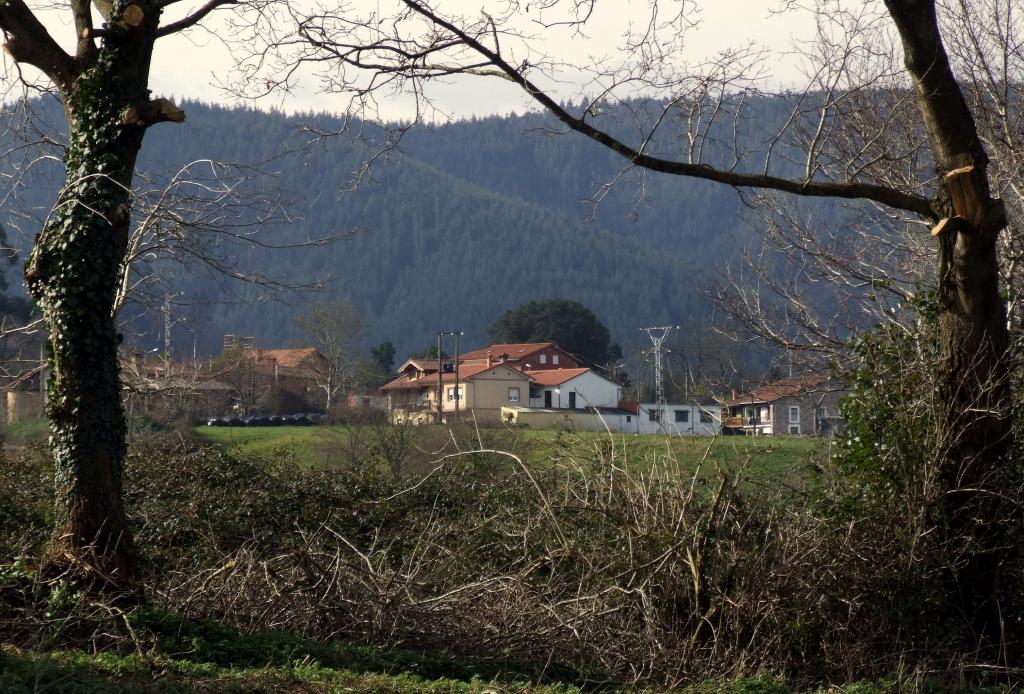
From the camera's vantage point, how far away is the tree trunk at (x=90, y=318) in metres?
8.67

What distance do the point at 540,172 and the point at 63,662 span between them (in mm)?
192654

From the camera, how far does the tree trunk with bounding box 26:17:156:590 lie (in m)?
8.67

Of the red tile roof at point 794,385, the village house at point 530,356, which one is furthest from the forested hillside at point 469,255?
the red tile roof at point 794,385

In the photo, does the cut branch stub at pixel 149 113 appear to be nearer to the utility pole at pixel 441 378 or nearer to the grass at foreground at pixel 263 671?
the grass at foreground at pixel 263 671

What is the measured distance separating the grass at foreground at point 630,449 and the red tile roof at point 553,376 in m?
30.6

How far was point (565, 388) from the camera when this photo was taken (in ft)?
208

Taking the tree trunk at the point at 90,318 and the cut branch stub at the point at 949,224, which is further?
the cut branch stub at the point at 949,224

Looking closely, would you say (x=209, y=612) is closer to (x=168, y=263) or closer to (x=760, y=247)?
(x=168, y=263)

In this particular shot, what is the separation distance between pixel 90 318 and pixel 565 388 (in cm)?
5514

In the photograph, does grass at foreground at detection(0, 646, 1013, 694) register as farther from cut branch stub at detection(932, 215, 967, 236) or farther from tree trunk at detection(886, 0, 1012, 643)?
cut branch stub at detection(932, 215, 967, 236)

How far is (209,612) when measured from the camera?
29.0 feet

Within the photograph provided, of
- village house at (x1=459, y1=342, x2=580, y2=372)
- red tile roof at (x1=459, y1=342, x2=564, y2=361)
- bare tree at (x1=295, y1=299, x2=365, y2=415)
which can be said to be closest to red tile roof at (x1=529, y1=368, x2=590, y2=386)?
village house at (x1=459, y1=342, x2=580, y2=372)

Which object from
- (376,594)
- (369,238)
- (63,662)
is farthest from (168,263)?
(369,238)

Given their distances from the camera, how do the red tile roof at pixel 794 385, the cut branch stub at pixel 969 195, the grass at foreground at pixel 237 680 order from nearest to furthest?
the grass at foreground at pixel 237 680 → the cut branch stub at pixel 969 195 → the red tile roof at pixel 794 385
